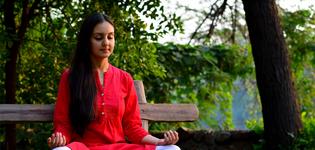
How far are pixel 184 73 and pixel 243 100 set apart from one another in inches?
62.6

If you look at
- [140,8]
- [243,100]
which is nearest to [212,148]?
[140,8]

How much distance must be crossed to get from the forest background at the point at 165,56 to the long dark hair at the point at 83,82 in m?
1.65

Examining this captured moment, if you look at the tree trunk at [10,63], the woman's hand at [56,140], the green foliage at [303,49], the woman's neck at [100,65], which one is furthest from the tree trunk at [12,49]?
the green foliage at [303,49]

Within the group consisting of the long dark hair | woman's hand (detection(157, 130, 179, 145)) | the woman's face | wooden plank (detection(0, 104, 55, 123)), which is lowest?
woman's hand (detection(157, 130, 179, 145))

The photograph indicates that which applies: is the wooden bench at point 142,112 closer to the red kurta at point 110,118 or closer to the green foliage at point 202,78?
the red kurta at point 110,118

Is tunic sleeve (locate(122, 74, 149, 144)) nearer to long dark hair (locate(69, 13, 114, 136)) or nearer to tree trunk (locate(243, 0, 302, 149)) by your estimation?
long dark hair (locate(69, 13, 114, 136))

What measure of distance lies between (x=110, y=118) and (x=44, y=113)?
0.43 meters

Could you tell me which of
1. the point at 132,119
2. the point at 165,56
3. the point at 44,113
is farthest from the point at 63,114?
the point at 165,56

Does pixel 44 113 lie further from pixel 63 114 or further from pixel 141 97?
pixel 141 97

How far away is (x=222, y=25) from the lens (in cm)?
800

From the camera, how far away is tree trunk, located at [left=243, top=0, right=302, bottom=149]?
6.36 meters

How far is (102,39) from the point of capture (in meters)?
3.97

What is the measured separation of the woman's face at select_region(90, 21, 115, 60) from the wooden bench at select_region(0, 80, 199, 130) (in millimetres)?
485

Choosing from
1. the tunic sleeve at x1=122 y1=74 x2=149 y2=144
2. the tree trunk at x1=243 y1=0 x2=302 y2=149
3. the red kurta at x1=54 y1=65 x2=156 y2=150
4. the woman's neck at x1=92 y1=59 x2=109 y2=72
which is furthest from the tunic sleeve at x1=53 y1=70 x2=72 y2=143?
the tree trunk at x1=243 y1=0 x2=302 y2=149
